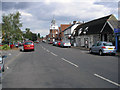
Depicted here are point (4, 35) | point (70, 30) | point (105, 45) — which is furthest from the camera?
point (70, 30)

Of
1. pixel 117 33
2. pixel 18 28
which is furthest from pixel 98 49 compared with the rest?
pixel 18 28

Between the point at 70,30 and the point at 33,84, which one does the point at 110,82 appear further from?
the point at 70,30

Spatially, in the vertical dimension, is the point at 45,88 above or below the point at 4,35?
below

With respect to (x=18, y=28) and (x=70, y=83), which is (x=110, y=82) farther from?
(x=18, y=28)

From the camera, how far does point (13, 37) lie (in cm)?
3281

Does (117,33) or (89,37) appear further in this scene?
(89,37)

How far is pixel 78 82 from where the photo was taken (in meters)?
6.46

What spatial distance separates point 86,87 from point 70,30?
51.8 m

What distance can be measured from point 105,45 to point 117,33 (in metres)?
6.44

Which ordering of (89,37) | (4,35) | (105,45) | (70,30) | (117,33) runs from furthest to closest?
(70,30), (89,37), (4,35), (117,33), (105,45)

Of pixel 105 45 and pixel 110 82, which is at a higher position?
pixel 105 45

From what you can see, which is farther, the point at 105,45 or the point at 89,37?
the point at 89,37

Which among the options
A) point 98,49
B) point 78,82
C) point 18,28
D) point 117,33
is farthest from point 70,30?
point 78,82

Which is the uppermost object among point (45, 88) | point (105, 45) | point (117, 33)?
point (117, 33)
